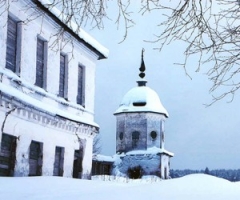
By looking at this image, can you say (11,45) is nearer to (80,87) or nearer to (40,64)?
(40,64)

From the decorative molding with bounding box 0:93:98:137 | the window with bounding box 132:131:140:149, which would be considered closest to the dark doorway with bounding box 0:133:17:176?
the decorative molding with bounding box 0:93:98:137

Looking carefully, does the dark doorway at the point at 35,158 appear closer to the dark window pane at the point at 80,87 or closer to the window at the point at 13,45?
the window at the point at 13,45

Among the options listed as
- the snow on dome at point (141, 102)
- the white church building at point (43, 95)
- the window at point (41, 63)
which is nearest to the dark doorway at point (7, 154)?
the white church building at point (43, 95)

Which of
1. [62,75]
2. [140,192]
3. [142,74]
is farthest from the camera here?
[142,74]

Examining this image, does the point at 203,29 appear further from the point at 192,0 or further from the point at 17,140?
the point at 17,140

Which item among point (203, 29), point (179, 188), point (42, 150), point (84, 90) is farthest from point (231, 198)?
point (84, 90)

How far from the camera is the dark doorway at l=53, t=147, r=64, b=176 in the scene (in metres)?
14.8

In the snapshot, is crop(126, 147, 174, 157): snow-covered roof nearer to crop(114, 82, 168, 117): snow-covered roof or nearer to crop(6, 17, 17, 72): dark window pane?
crop(114, 82, 168, 117): snow-covered roof

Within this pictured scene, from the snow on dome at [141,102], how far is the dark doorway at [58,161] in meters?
20.9

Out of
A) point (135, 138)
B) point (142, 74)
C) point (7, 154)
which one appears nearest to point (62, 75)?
point (7, 154)

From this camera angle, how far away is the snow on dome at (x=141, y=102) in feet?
118

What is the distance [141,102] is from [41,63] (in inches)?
921

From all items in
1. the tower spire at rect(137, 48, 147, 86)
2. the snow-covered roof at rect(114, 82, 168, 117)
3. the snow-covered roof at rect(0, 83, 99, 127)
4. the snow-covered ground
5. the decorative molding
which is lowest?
the snow-covered ground

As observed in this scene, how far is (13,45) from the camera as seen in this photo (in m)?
12.1
